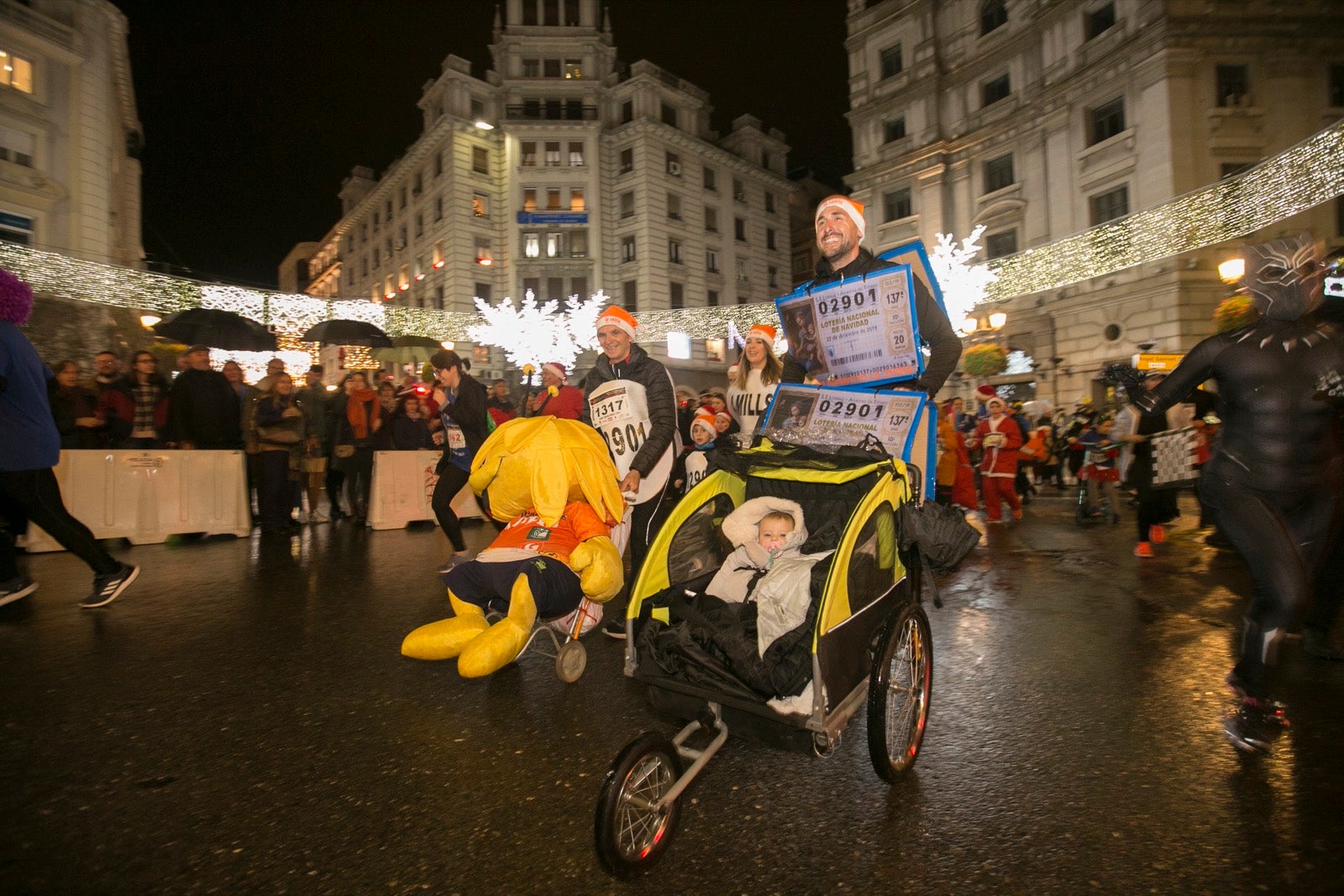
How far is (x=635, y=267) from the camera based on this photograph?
42.6m

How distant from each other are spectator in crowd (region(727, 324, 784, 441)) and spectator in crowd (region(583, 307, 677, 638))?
1052 mm

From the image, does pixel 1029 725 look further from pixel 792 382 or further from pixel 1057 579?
pixel 1057 579

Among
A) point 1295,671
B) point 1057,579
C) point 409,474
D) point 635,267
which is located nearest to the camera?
point 1295,671

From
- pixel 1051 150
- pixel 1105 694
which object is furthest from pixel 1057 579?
pixel 1051 150

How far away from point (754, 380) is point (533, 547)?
8.32ft

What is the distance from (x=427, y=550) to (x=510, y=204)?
130ft

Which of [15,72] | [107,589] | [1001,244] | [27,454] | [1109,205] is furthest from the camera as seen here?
[1001,244]

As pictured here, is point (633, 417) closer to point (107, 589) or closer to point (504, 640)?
point (504, 640)

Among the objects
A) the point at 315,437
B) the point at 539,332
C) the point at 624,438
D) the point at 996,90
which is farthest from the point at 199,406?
the point at 996,90

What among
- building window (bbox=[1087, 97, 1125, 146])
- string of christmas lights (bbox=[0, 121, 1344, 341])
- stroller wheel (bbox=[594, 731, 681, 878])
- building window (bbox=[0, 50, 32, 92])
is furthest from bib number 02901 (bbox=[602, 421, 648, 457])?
building window (bbox=[1087, 97, 1125, 146])

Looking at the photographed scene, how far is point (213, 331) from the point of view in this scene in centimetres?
1062

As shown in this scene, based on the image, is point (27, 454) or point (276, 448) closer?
point (27, 454)

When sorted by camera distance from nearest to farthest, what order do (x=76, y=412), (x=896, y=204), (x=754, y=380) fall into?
1. (x=754, y=380)
2. (x=76, y=412)
3. (x=896, y=204)

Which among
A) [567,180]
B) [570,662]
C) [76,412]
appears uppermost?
[567,180]
